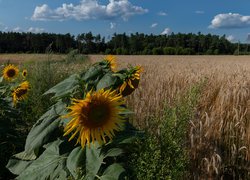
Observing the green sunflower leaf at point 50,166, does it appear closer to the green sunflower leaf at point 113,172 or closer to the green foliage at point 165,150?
the green sunflower leaf at point 113,172

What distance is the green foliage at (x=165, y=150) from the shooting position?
2.42 m

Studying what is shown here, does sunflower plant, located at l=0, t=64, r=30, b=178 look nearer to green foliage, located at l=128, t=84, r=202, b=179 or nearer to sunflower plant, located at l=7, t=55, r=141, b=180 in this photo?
sunflower plant, located at l=7, t=55, r=141, b=180

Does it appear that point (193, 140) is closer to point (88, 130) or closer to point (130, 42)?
point (88, 130)

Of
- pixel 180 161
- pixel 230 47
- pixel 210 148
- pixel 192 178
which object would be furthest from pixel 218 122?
pixel 230 47

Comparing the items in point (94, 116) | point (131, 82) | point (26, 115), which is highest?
point (131, 82)

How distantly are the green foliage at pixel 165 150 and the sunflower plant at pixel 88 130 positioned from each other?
116 mm

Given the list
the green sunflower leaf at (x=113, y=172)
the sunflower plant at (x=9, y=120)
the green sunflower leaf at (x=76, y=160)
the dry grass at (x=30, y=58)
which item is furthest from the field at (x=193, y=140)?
the dry grass at (x=30, y=58)

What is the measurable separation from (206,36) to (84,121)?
88772 millimetres

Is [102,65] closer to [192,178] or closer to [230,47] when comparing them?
[192,178]

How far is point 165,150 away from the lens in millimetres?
2793

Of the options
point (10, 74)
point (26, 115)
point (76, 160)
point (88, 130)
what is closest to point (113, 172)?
point (76, 160)

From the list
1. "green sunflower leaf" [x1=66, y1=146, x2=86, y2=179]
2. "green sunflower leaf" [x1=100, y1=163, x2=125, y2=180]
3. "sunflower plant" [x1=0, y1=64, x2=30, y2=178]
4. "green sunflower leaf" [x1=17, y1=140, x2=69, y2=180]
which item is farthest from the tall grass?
"green sunflower leaf" [x1=100, y1=163, x2=125, y2=180]

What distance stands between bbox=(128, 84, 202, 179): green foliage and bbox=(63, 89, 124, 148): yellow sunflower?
36cm

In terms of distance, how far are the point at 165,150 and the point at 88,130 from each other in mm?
861
